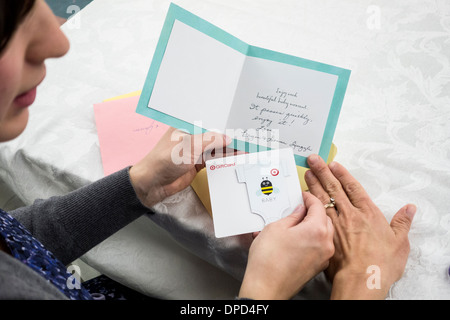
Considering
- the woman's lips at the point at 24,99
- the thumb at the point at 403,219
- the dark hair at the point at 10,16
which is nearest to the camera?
the dark hair at the point at 10,16

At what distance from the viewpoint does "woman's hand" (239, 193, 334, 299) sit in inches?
22.1

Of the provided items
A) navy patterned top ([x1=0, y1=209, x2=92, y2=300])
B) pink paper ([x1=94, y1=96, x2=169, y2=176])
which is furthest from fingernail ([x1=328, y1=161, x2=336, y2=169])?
navy patterned top ([x1=0, y1=209, x2=92, y2=300])

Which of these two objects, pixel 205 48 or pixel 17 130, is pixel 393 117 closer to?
pixel 205 48

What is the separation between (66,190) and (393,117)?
745 millimetres

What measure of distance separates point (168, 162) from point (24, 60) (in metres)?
0.31

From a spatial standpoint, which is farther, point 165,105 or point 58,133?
point 58,133

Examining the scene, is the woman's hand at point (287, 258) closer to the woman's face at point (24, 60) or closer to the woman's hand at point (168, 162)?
the woman's hand at point (168, 162)

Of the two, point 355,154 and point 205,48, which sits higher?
point 205,48

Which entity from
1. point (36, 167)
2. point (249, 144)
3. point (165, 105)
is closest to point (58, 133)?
point (36, 167)

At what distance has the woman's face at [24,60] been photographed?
41 cm

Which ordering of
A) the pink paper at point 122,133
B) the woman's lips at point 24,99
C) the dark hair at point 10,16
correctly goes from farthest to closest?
the pink paper at point 122,133
the woman's lips at point 24,99
the dark hair at point 10,16

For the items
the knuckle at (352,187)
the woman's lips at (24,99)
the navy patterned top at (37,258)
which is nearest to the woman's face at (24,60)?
the woman's lips at (24,99)

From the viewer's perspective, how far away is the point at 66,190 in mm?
Result: 832
